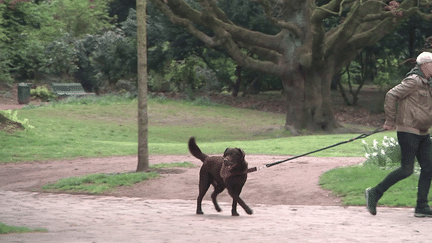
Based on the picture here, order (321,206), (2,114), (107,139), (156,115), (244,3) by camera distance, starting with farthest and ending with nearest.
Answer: (244,3) → (156,115) → (107,139) → (2,114) → (321,206)

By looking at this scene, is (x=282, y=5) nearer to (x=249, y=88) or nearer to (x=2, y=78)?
(x=249, y=88)

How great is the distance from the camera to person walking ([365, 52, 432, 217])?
839 centimetres

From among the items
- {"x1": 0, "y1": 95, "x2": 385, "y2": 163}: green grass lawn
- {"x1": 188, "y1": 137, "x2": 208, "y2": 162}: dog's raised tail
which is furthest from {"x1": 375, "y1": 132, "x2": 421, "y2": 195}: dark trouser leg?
{"x1": 0, "y1": 95, "x2": 385, "y2": 163}: green grass lawn

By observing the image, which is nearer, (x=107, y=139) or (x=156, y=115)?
(x=107, y=139)

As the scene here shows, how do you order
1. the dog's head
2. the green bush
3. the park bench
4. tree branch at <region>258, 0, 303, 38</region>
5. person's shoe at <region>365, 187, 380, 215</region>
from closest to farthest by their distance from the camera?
the dog's head
person's shoe at <region>365, 187, 380, 215</region>
tree branch at <region>258, 0, 303, 38</region>
the park bench
the green bush

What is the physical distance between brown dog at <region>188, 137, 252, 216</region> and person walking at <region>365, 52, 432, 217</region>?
1.82m

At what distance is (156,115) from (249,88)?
11.7 m

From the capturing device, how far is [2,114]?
850 inches

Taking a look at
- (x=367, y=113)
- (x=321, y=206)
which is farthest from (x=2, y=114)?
(x=367, y=113)

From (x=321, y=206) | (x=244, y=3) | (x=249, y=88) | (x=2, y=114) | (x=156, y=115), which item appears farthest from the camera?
(x=249, y=88)

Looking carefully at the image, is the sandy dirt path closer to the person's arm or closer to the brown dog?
the brown dog

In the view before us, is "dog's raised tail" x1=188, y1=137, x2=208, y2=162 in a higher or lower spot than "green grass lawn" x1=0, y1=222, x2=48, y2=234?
higher

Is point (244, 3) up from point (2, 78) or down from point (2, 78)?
up

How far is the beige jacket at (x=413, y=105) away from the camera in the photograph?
837cm
